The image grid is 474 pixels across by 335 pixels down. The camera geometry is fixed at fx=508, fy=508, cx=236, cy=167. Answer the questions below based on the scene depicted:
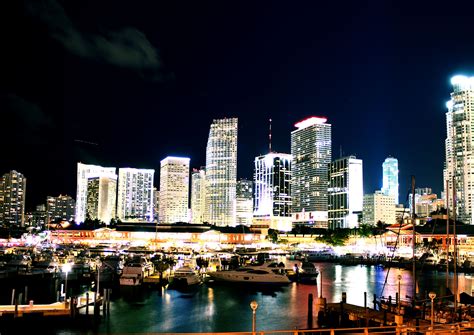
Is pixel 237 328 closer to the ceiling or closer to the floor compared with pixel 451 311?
closer to the floor

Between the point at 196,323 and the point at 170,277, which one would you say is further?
the point at 170,277

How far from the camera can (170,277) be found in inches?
2899

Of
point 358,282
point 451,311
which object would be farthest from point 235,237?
point 451,311

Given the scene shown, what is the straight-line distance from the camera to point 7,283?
69062mm

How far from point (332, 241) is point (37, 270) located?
119m

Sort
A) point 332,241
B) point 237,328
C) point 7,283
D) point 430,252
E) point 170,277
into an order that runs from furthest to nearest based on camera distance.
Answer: point 332,241 → point 430,252 → point 170,277 → point 7,283 → point 237,328

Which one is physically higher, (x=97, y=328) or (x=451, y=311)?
(x=451, y=311)

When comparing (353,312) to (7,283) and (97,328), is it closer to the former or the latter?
(97,328)

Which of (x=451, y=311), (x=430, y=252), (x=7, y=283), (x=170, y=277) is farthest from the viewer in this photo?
(x=430, y=252)

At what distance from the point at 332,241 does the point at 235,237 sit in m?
34.4

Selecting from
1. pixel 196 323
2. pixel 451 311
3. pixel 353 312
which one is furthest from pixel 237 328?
pixel 451 311

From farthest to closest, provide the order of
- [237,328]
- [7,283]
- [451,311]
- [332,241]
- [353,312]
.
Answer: [332,241] → [7,283] → [237,328] → [353,312] → [451,311]

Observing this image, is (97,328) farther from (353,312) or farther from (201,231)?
(201,231)

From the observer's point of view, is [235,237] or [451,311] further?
[235,237]
